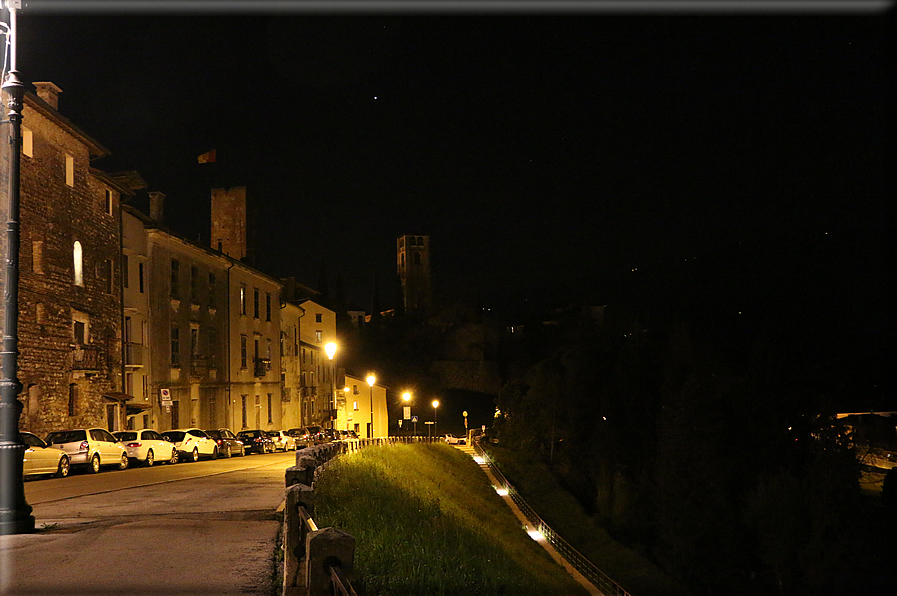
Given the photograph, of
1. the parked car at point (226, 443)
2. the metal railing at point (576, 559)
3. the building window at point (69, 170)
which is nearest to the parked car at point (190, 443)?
the parked car at point (226, 443)

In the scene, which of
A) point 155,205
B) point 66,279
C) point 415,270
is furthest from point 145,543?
point 415,270

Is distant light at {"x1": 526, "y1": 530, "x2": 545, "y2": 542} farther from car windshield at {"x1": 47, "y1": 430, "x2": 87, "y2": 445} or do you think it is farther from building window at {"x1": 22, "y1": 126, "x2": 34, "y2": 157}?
building window at {"x1": 22, "y1": 126, "x2": 34, "y2": 157}

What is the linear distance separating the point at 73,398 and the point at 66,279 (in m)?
4.47

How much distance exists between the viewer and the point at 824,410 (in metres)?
71.4

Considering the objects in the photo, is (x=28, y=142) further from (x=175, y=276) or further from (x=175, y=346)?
(x=175, y=346)

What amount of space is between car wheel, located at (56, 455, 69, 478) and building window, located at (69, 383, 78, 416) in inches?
266

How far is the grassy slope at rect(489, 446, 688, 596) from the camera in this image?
47812 mm

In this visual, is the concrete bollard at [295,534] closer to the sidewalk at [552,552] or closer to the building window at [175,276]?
the sidewalk at [552,552]

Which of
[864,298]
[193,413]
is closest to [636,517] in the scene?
[193,413]

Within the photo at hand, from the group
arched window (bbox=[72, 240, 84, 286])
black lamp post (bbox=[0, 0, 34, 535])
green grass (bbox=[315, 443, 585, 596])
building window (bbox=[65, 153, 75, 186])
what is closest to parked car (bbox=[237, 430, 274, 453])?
arched window (bbox=[72, 240, 84, 286])

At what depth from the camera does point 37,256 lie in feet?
93.1

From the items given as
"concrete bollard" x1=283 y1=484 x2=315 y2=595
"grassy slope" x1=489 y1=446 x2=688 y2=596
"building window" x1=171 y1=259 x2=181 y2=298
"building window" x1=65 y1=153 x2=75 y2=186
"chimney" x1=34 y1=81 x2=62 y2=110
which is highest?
"chimney" x1=34 y1=81 x2=62 y2=110

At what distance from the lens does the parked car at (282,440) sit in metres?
45.2

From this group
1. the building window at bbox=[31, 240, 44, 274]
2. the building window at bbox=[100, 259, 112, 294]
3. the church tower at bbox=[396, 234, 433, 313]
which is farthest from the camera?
the church tower at bbox=[396, 234, 433, 313]
